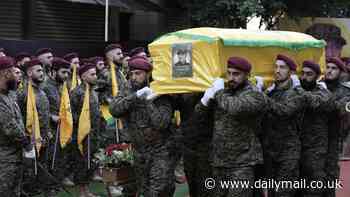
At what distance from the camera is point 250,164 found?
20.4 ft

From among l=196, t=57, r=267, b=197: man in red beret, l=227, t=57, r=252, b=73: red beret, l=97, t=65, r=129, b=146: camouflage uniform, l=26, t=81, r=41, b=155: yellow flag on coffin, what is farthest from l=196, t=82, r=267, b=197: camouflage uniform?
l=97, t=65, r=129, b=146: camouflage uniform

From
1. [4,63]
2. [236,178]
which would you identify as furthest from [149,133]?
[4,63]

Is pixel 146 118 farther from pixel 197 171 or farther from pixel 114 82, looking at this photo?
pixel 114 82

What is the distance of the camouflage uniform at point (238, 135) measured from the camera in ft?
20.2

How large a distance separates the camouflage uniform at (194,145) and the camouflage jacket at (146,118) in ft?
1.03

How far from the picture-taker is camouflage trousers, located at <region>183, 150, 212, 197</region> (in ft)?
23.2

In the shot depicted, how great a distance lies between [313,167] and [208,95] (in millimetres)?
1595

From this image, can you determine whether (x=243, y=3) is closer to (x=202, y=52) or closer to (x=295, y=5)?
(x=295, y=5)

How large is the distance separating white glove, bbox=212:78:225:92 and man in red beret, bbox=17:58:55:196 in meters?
3.02

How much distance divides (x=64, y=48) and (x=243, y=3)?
4201 mm

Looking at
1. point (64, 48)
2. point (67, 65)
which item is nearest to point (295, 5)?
point (64, 48)

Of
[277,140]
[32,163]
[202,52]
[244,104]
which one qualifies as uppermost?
[202,52]

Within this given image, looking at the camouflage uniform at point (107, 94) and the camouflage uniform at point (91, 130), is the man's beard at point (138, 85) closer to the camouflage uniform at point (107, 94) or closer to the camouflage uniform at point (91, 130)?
the camouflage uniform at point (91, 130)

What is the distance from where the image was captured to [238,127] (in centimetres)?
624
